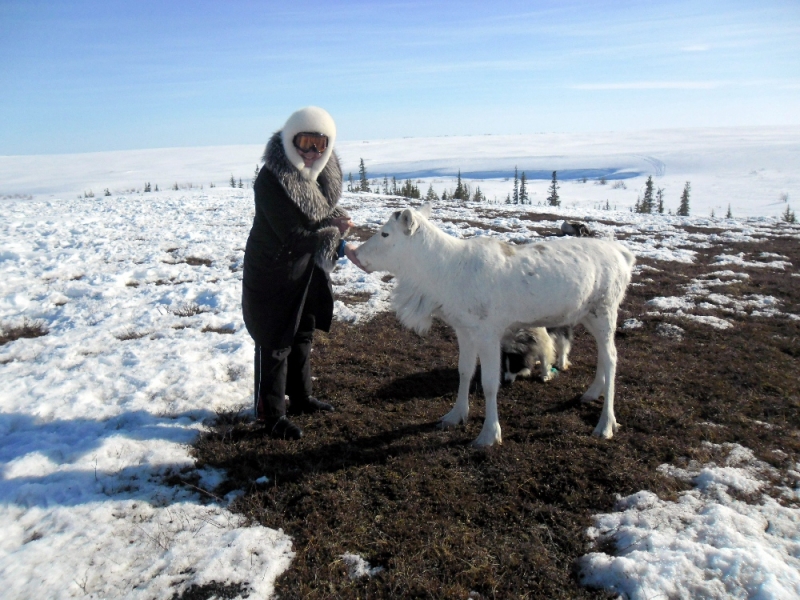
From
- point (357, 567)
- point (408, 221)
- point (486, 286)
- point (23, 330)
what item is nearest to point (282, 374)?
point (408, 221)

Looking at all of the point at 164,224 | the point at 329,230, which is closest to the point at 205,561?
the point at 329,230

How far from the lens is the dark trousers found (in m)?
5.05

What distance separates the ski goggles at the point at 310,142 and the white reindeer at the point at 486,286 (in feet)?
3.66

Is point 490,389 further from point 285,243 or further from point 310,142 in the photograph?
point 310,142

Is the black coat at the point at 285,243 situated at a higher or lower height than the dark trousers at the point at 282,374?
higher

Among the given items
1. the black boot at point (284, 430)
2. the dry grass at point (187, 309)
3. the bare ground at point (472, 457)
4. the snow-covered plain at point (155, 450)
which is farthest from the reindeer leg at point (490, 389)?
the dry grass at point (187, 309)

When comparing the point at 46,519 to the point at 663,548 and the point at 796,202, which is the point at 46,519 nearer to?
the point at 663,548

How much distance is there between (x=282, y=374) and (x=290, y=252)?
1.38 metres

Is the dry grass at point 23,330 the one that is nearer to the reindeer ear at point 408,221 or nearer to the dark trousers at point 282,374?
the dark trousers at point 282,374

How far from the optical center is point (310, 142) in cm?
454

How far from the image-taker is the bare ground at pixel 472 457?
3469mm

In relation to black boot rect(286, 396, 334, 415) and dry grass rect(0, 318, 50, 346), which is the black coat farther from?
dry grass rect(0, 318, 50, 346)

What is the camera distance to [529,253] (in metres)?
5.38

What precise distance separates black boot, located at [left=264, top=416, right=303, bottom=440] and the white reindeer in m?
1.70
